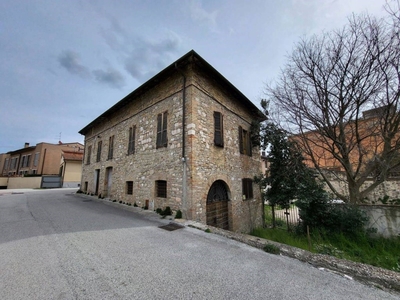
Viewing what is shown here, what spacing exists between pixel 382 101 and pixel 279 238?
638 cm

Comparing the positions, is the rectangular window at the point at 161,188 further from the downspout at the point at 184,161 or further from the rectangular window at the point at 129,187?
the rectangular window at the point at 129,187

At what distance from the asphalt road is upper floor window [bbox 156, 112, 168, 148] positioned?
13.0 ft

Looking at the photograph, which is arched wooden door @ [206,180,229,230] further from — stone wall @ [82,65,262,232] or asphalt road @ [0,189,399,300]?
asphalt road @ [0,189,399,300]

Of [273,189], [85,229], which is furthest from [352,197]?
[85,229]

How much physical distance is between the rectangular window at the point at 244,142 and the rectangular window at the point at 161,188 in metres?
4.35

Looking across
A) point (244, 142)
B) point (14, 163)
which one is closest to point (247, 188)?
point (244, 142)

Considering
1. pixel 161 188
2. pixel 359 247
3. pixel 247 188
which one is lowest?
pixel 359 247

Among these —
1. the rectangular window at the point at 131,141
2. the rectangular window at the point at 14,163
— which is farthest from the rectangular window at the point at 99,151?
the rectangular window at the point at 14,163

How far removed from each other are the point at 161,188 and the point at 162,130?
2529mm

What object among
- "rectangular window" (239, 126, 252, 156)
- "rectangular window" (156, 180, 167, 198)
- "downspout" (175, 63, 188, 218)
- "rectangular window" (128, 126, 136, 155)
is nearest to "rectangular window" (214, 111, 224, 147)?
"downspout" (175, 63, 188, 218)

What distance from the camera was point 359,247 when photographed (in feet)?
19.0

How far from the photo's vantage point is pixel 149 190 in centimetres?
779

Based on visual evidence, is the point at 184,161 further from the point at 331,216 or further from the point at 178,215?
the point at 331,216

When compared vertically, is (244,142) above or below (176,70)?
below
